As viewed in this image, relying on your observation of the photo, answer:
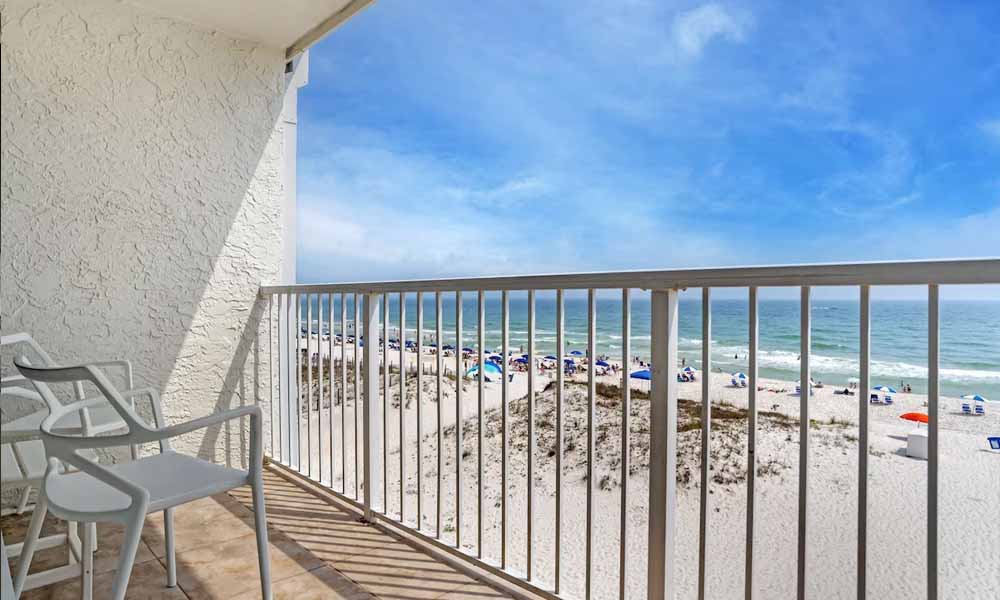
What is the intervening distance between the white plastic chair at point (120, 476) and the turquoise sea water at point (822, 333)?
939 mm

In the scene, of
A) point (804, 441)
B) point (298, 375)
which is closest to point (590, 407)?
point (804, 441)

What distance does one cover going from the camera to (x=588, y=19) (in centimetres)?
3048

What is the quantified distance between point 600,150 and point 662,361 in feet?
112

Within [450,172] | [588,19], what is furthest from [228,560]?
[588,19]

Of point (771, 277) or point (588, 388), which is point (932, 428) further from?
point (588, 388)

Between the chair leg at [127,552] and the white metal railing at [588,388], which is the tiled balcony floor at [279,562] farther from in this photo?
the chair leg at [127,552]

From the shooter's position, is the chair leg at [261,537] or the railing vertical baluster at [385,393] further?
the railing vertical baluster at [385,393]

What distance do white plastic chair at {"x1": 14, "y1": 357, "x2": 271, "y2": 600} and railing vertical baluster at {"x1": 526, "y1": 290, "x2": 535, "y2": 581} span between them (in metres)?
0.82

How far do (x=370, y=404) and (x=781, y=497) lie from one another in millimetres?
2278

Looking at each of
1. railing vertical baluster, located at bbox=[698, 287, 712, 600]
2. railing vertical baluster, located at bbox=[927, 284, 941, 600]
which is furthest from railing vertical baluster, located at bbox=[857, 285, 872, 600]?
railing vertical baluster, located at bbox=[698, 287, 712, 600]

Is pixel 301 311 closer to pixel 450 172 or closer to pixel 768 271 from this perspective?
pixel 768 271

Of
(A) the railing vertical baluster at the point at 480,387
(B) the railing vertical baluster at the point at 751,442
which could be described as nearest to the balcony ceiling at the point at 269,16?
(A) the railing vertical baluster at the point at 480,387

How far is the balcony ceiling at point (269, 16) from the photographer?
6.82ft

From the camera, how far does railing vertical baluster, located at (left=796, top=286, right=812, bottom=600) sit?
126cm
